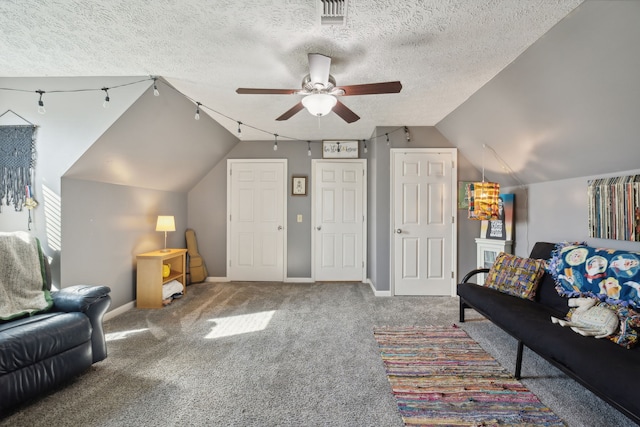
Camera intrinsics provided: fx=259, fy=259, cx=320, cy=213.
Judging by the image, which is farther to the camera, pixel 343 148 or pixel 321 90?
pixel 343 148

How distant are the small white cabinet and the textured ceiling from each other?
6.40 feet

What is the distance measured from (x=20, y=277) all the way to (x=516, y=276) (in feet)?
14.2

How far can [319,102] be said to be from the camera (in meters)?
2.00

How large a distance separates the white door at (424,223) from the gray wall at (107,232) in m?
3.49

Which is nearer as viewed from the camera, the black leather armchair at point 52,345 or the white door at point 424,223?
the black leather armchair at point 52,345

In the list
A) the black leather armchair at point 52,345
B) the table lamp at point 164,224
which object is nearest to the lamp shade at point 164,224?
the table lamp at point 164,224

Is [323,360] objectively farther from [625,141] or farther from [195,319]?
[625,141]

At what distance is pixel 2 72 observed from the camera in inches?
91.0

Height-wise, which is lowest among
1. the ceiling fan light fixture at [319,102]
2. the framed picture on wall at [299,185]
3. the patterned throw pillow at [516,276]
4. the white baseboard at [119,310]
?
the white baseboard at [119,310]

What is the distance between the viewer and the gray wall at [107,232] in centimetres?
260

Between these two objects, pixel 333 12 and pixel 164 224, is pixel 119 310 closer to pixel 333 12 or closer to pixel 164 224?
pixel 164 224

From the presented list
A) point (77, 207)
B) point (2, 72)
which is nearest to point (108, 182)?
point (77, 207)

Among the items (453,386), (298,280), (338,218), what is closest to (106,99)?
(338,218)

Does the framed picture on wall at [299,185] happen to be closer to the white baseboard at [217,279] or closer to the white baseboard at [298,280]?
the white baseboard at [298,280]
